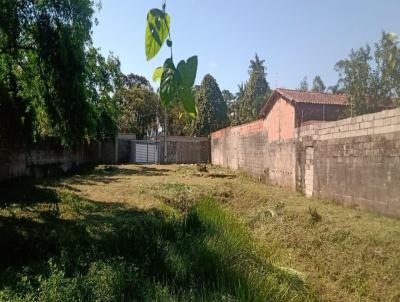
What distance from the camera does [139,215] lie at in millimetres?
8719

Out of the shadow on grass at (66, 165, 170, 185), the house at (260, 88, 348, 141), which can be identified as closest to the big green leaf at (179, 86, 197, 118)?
the house at (260, 88, 348, 141)

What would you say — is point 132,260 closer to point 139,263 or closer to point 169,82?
point 139,263

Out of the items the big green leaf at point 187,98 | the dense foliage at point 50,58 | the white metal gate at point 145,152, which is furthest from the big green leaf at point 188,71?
the white metal gate at point 145,152

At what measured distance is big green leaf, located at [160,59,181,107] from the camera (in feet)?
3.38

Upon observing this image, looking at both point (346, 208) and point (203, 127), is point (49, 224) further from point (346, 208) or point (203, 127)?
point (203, 127)

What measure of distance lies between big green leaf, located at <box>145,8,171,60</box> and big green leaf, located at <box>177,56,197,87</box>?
8 cm

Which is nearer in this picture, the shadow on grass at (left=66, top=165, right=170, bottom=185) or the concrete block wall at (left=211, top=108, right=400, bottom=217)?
the concrete block wall at (left=211, top=108, right=400, bottom=217)

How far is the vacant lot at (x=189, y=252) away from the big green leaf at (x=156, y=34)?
3.47m

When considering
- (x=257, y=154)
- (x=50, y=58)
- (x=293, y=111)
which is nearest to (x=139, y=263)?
(x=50, y=58)

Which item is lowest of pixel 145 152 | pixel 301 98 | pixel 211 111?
pixel 145 152

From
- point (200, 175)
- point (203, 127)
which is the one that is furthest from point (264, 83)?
point (200, 175)

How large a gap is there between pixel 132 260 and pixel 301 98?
13.0 metres

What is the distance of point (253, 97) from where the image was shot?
36594 mm

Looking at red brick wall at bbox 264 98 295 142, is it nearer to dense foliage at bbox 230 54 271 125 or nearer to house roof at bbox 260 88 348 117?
house roof at bbox 260 88 348 117
